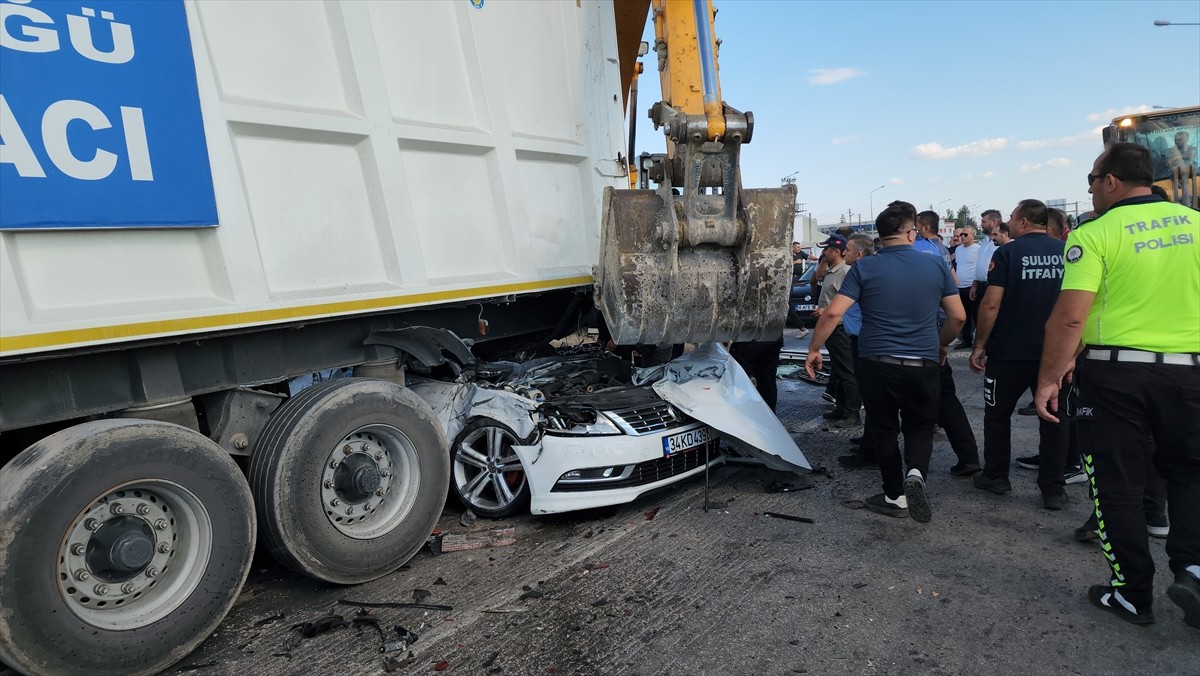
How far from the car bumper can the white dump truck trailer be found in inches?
21.4

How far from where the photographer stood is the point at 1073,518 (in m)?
4.13

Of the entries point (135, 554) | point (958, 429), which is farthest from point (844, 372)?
point (135, 554)

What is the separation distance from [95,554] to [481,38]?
3.12 metres

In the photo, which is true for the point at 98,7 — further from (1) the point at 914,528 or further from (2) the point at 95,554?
(1) the point at 914,528

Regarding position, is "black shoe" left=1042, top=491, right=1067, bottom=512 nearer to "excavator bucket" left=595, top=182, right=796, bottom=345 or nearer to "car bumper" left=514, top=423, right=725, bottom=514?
"excavator bucket" left=595, top=182, right=796, bottom=345

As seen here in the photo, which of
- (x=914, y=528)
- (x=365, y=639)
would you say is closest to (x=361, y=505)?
(x=365, y=639)

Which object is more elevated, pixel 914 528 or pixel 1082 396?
pixel 1082 396

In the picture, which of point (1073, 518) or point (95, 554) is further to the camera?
point (1073, 518)

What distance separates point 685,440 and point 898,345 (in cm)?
136

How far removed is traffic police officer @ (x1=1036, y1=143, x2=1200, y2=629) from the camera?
2963 millimetres

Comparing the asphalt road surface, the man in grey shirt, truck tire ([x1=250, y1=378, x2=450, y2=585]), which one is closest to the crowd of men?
the asphalt road surface

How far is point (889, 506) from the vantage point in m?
4.29

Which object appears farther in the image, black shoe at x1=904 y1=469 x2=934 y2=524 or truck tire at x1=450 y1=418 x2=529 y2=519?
truck tire at x1=450 y1=418 x2=529 y2=519

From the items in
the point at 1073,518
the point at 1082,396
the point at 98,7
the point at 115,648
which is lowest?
the point at 1073,518
